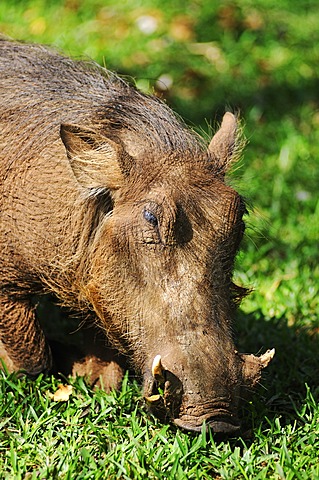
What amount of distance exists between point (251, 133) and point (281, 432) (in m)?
3.46

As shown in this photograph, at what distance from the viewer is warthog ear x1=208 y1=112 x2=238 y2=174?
3.87 meters

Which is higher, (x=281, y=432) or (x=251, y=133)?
(x=281, y=432)

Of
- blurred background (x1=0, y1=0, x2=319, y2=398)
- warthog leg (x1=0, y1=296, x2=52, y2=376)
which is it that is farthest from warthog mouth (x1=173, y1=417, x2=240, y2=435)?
blurred background (x1=0, y1=0, x2=319, y2=398)

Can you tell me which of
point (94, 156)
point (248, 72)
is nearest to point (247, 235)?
point (94, 156)

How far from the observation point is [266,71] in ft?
25.5

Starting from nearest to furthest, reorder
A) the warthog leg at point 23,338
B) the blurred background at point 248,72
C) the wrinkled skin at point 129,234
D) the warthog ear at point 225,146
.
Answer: the wrinkled skin at point 129,234
the warthog ear at point 225,146
the warthog leg at point 23,338
the blurred background at point 248,72

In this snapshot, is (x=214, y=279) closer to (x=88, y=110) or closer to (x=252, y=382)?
(x=252, y=382)

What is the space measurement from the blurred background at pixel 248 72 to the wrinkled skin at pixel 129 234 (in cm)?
153

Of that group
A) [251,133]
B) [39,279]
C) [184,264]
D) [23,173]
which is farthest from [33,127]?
[251,133]

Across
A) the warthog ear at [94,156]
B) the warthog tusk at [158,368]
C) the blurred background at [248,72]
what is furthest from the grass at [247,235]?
the warthog ear at [94,156]

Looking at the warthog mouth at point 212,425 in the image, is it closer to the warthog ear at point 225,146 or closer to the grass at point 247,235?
the grass at point 247,235

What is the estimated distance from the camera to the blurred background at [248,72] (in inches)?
225

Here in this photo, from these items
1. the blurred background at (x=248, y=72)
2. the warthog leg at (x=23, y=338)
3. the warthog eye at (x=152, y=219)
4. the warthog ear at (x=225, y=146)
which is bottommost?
the blurred background at (x=248, y=72)

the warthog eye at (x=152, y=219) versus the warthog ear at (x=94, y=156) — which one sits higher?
the warthog ear at (x=94, y=156)
